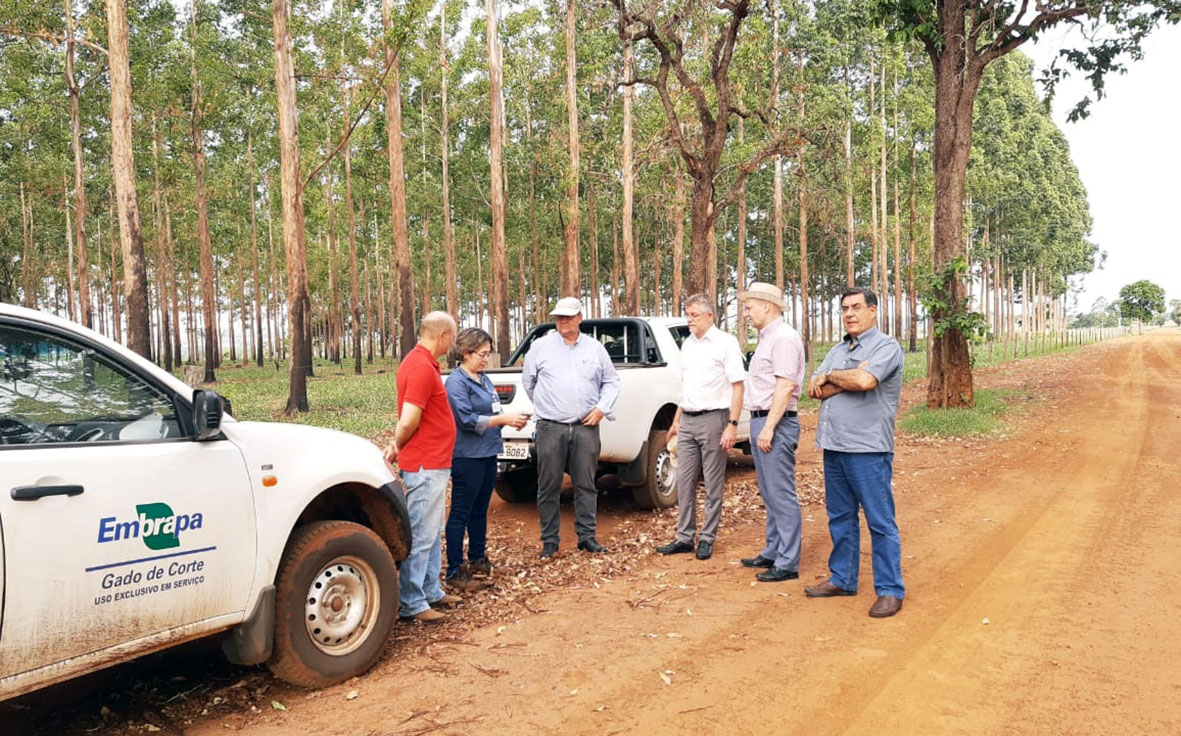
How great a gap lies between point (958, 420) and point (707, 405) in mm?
8709

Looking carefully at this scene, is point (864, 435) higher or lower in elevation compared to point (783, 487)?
higher

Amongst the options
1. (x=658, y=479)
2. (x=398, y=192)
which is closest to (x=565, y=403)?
(x=658, y=479)

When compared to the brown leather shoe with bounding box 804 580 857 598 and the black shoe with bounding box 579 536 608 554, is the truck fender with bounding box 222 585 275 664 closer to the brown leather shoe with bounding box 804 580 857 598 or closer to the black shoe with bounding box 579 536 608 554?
the black shoe with bounding box 579 536 608 554

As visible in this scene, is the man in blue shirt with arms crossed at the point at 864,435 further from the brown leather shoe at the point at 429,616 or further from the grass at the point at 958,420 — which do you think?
the grass at the point at 958,420

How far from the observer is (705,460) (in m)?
6.30

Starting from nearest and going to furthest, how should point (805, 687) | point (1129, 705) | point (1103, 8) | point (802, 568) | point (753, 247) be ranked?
1. point (1129, 705)
2. point (805, 687)
3. point (802, 568)
4. point (1103, 8)
5. point (753, 247)

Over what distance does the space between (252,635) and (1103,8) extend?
16261mm

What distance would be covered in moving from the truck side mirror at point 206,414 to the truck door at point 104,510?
0.08 metres

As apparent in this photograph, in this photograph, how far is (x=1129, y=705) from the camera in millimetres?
3611

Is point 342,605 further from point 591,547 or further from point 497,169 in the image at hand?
point 497,169

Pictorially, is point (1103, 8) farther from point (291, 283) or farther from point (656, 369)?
point (291, 283)

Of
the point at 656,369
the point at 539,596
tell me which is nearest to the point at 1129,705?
the point at 539,596

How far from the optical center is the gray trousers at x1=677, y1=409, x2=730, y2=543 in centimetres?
623

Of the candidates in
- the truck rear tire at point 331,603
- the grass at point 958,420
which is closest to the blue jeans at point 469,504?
the truck rear tire at point 331,603
